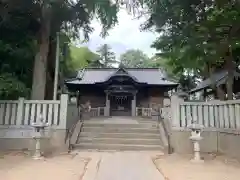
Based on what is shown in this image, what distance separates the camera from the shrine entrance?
69.2ft

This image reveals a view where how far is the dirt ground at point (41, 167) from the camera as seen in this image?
5.07 metres

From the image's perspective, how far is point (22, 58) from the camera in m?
9.36

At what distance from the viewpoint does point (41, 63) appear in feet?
33.1

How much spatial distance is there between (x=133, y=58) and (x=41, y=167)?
5324 cm

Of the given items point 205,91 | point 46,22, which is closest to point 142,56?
point 205,91

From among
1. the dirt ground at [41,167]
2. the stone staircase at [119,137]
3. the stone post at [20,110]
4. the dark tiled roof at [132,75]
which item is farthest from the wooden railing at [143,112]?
the dirt ground at [41,167]

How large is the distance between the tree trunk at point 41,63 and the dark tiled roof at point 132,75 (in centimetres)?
1030

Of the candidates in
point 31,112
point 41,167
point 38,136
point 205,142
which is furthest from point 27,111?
point 205,142

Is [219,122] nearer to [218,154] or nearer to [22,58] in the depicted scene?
[218,154]

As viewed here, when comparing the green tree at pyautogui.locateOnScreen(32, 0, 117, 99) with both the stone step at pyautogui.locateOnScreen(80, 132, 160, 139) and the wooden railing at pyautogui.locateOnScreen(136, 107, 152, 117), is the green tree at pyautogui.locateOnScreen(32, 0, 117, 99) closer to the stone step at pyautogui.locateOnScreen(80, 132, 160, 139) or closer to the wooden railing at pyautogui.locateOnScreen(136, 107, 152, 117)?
the stone step at pyautogui.locateOnScreen(80, 132, 160, 139)

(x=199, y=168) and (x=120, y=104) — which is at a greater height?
(x=120, y=104)

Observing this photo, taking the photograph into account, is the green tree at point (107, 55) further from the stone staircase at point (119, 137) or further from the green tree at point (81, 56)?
the stone staircase at point (119, 137)

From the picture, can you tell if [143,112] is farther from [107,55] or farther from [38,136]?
[107,55]

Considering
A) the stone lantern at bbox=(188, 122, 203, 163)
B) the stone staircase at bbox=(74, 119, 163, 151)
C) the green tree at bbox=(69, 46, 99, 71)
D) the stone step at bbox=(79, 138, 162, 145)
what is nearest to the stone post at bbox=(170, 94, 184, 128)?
the stone staircase at bbox=(74, 119, 163, 151)
